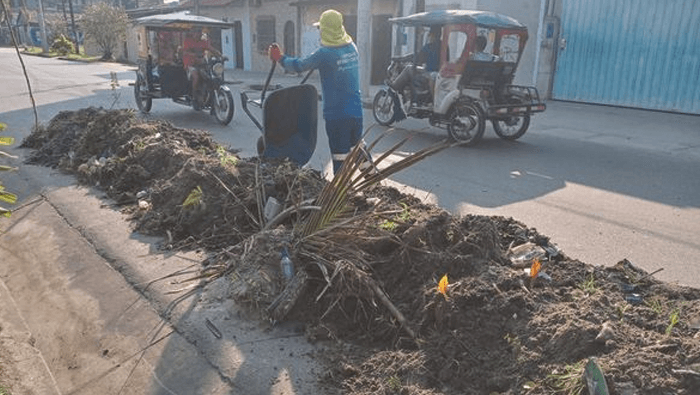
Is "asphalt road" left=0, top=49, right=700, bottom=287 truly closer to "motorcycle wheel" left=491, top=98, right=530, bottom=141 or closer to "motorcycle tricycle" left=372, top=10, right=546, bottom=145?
"motorcycle wheel" left=491, top=98, right=530, bottom=141

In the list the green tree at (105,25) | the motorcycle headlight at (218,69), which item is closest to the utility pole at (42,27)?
the green tree at (105,25)

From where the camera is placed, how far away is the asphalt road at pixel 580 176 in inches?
219

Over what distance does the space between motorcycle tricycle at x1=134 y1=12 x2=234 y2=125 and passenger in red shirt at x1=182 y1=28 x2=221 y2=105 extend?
0.11ft

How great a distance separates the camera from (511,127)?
10789 mm

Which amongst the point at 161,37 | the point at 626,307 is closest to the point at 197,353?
the point at 626,307

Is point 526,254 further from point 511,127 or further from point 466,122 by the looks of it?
point 511,127

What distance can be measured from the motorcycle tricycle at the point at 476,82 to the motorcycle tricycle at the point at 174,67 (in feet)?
13.7

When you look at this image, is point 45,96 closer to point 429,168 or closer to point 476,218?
point 429,168

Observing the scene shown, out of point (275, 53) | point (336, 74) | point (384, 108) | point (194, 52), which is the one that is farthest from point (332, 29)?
point (194, 52)

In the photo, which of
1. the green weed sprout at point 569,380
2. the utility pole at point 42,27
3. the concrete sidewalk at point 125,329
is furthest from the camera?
the utility pole at point 42,27

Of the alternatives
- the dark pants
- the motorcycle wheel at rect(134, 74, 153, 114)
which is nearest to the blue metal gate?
the dark pants

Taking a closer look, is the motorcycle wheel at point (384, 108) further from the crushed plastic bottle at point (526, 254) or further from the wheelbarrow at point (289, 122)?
the crushed plastic bottle at point (526, 254)

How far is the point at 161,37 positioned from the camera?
43.9 ft

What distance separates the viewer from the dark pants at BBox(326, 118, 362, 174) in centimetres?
635
